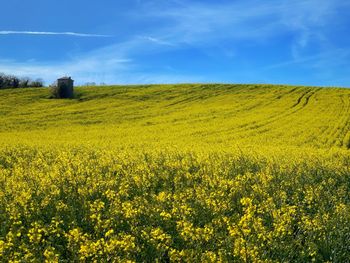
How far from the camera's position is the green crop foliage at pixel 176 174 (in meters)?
6.81

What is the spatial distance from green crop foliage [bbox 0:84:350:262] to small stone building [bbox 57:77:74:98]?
153 centimetres

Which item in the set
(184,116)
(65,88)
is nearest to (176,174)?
(184,116)

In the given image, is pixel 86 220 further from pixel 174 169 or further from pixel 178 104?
pixel 178 104

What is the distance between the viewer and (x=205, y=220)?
348 inches

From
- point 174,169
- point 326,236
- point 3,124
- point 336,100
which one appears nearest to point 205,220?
point 326,236

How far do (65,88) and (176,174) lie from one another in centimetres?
4844

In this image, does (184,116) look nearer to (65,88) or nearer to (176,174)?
(65,88)

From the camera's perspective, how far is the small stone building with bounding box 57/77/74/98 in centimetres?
5956

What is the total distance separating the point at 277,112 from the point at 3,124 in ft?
87.2

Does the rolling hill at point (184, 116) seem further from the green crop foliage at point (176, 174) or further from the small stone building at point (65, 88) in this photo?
the small stone building at point (65, 88)

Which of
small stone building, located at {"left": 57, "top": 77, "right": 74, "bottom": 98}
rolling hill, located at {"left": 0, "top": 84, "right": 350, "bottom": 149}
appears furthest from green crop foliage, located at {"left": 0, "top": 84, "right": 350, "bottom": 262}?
small stone building, located at {"left": 57, "top": 77, "right": 74, "bottom": 98}

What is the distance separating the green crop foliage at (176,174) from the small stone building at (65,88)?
1529 mm

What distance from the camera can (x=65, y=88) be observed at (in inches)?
2352

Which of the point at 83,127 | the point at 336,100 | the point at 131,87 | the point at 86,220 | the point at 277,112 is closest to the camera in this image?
the point at 86,220
